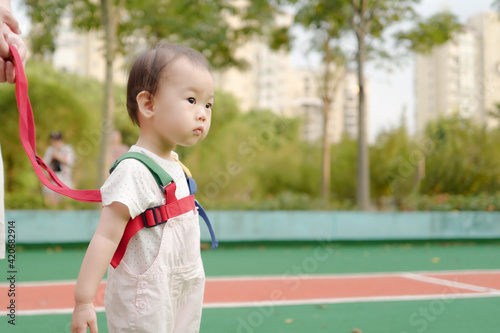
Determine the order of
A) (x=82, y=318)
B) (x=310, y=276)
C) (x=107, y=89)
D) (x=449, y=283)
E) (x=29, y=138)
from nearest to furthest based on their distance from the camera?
1. (x=82, y=318)
2. (x=29, y=138)
3. (x=449, y=283)
4. (x=310, y=276)
5. (x=107, y=89)

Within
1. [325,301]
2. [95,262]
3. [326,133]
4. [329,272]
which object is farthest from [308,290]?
[326,133]

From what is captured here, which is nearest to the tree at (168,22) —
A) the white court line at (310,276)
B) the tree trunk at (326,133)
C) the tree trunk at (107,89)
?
the tree trunk at (107,89)

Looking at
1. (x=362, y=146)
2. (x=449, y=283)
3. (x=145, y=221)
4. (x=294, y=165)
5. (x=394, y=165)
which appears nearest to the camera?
(x=145, y=221)

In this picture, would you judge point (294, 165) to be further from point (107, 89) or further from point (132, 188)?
point (132, 188)

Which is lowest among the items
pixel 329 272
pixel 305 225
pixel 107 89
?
pixel 329 272

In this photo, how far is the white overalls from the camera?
173 cm

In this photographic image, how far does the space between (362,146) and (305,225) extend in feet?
8.53

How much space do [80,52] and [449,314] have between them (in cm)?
9437

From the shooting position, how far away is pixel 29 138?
75.5 inches

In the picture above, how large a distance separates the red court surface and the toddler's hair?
9.92ft

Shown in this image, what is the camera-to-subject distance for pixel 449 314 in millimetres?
4395

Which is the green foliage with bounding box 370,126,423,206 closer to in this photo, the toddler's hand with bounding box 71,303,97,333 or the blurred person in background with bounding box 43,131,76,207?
the blurred person in background with bounding box 43,131,76,207

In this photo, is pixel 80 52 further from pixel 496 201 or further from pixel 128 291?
pixel 128 291

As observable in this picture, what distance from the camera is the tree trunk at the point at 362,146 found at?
1152 centimetres
